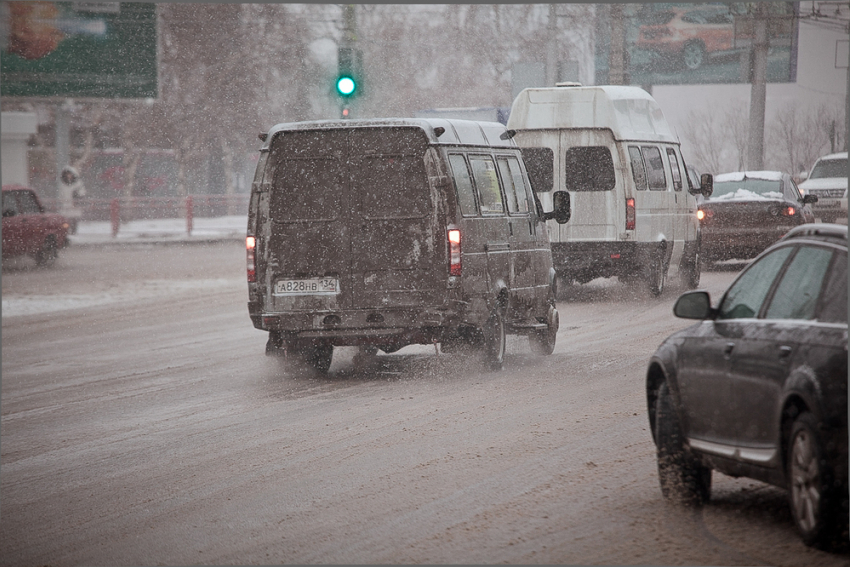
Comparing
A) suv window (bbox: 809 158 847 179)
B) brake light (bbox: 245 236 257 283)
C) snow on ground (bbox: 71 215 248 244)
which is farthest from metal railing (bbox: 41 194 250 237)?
suv window (bbox: 809 158 847 179)

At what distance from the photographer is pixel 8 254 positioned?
28484mm

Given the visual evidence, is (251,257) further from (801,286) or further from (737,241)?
(801,286)

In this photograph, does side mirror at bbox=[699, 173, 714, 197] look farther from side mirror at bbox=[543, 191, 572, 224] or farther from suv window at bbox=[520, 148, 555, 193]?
suv window at bbox=[520, 148, 555, 193]

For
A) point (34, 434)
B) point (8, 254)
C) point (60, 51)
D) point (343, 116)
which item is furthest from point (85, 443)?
point (60, 51)

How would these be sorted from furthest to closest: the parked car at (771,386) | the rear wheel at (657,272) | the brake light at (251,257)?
the rear wheel at (657,272)
the brake light at (251,257)
the parked car at (771,386)

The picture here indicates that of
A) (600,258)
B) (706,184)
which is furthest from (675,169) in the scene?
(600,258)

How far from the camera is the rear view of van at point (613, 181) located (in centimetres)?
1207

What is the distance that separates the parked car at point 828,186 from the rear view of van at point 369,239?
287 cm

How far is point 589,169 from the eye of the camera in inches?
542

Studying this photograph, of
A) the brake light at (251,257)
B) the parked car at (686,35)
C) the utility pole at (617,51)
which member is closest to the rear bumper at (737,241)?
the brake light at (251,257)

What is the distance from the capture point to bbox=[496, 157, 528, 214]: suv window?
11.8m

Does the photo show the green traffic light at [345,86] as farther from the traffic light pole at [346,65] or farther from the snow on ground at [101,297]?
the snow on ground at [101,297]

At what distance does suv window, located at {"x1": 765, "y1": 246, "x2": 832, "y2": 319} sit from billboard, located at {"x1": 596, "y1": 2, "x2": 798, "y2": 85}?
24.3 ft

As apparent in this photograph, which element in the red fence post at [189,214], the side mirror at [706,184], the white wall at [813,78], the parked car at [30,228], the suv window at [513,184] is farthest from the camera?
the red fence post at [189,214]
